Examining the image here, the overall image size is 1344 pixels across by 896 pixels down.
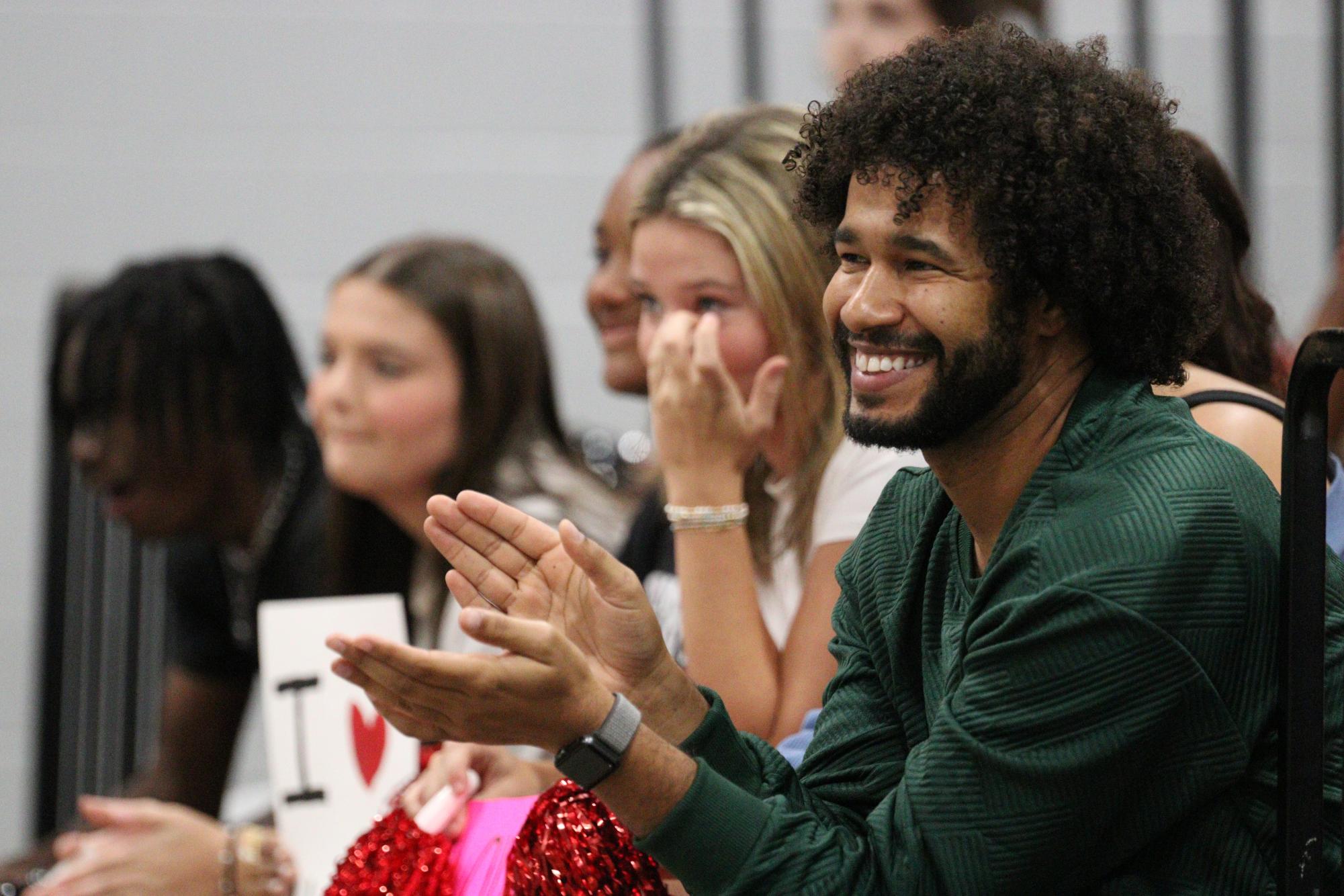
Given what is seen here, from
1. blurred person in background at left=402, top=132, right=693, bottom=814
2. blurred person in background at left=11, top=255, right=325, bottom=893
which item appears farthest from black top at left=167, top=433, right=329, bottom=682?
blurred person in background at left=402, top=132, right=693, bottom=814

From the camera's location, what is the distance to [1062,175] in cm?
127

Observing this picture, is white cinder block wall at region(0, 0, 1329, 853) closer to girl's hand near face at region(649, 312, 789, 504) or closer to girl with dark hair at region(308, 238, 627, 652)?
girl with dark hair at region(308, 238, 627, 652)

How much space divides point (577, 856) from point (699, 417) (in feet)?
2.44

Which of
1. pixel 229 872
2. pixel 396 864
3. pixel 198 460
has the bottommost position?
pixel 229 872

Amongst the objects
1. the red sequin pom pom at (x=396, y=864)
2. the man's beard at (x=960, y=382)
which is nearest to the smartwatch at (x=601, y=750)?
the man's beard at (x=960, y=382)

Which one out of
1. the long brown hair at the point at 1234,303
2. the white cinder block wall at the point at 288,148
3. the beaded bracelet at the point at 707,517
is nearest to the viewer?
the long brown hair at the point at 1234,303

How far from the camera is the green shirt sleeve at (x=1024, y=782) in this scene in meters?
1.19

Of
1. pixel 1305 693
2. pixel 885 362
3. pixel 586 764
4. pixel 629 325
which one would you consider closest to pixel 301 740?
pixel 629 325

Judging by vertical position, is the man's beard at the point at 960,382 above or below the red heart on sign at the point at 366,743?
above

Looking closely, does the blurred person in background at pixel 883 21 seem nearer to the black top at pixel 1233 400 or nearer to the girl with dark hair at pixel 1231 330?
the girl with dark hair at pixel 1231 330

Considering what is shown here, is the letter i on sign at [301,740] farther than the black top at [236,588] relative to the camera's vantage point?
No

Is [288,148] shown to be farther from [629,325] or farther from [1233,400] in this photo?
[1233,400]

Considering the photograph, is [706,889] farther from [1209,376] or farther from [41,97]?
[41,97]

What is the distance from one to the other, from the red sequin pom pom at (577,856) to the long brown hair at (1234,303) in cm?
88
